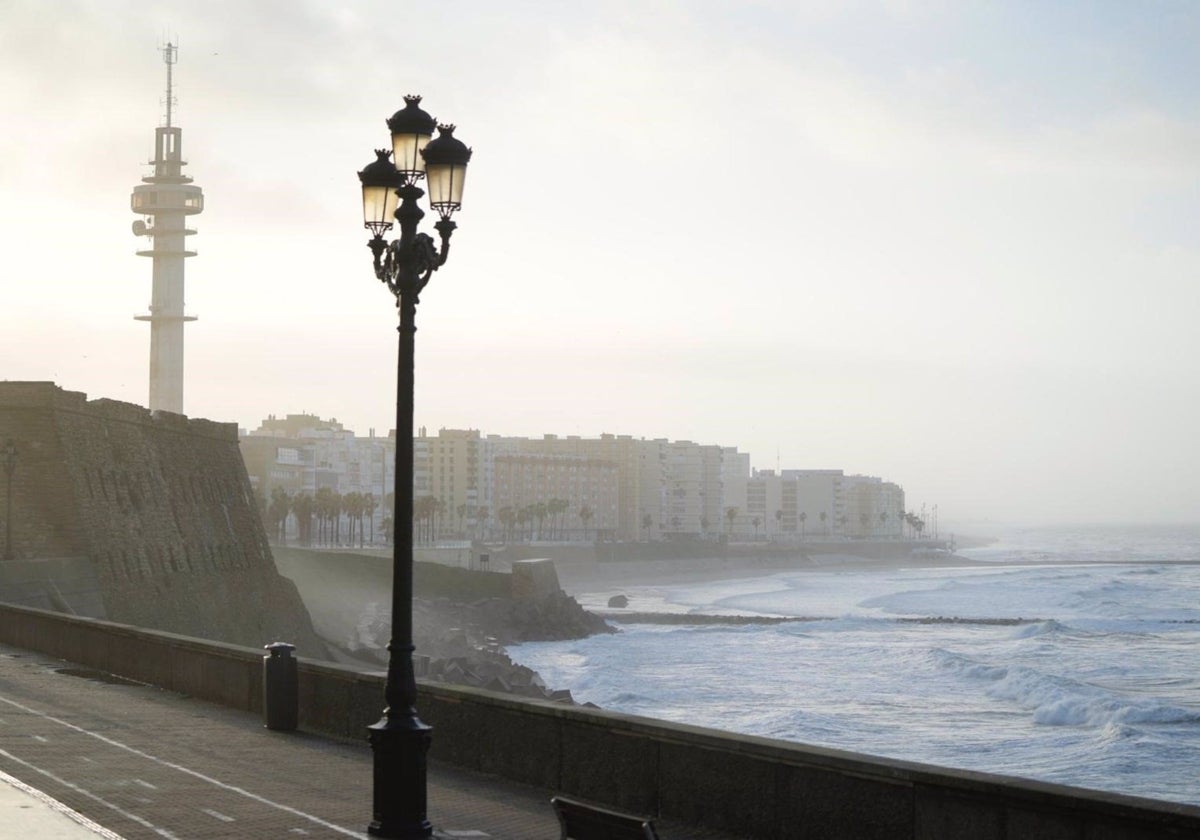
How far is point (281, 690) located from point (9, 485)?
25.7 metres

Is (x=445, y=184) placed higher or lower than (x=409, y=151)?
lower

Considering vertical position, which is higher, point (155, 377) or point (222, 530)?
point (155, 377)

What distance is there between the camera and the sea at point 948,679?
124ft

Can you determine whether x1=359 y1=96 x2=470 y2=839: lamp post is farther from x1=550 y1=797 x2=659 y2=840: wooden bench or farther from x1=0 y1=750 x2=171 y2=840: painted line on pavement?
x1=550 y1=797 x2=659 y2=840: wooden bench

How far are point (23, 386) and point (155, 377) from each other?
3275 inches

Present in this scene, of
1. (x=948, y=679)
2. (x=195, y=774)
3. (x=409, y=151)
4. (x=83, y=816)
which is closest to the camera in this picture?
(x=409, y=151)

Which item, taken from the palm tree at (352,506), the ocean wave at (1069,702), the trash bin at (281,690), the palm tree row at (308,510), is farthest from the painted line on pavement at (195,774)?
the palm tree at (352,506)

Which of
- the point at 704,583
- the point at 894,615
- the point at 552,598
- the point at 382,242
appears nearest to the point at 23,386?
the point at 382,242

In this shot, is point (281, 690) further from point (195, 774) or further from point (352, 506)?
point (352, 506)

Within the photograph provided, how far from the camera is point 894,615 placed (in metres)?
97.9

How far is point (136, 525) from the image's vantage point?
44906 mm

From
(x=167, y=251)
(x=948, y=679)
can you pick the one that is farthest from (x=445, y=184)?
(x=167, y=251)

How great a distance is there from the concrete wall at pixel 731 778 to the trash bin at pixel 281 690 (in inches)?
6.0

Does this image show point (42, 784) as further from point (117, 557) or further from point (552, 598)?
point (552, 598)
